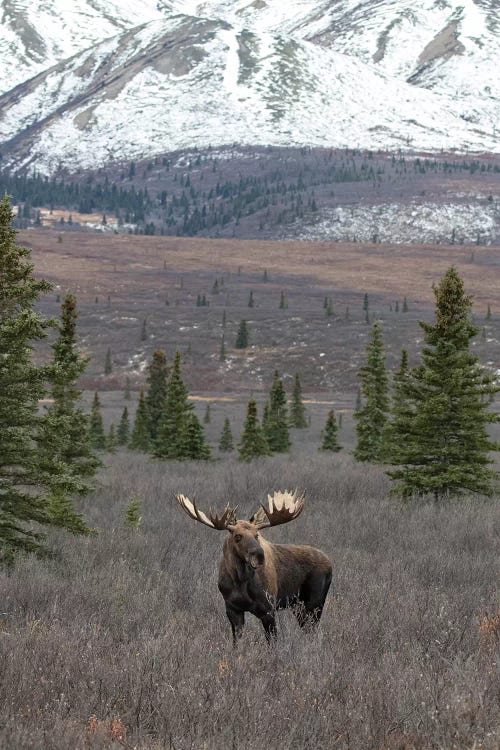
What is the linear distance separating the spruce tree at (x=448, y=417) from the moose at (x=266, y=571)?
29.7 ft

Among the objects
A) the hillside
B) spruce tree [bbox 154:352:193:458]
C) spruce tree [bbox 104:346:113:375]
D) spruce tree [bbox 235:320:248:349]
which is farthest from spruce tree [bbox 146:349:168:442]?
spruce tree [bbox 235:320:248:349]

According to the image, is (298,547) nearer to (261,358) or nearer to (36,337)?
(36,337)

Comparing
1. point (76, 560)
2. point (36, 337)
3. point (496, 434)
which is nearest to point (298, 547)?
point (76, 560)

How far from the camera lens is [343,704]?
479 centimetres

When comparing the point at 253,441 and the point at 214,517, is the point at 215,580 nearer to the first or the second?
the point at 214,517

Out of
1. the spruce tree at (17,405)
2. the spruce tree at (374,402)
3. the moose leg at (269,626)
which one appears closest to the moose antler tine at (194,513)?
the moose leg at (269,626)

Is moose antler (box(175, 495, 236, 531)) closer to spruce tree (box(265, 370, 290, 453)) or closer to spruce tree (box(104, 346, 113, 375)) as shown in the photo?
spruce tree (box(265, 370, 290, 453))

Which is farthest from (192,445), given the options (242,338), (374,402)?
(242,338)

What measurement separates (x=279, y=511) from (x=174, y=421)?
941 inches

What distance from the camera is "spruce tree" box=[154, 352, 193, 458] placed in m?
29.1

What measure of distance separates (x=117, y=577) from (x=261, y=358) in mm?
82719

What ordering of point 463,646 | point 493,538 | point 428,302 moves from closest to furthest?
1. point 463,646
2. point 493,538
3. point 428,302

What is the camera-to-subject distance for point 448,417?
1539 cm

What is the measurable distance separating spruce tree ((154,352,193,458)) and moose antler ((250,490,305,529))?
22.7 m
